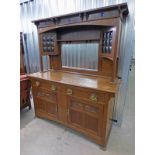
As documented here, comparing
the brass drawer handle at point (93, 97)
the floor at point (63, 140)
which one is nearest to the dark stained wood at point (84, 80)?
the brass drawer handle at point (93, 97)

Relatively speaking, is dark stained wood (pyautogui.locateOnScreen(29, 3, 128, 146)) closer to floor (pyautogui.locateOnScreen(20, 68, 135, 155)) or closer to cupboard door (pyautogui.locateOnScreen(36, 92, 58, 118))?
cupboard door (pyautogui.locateOnScreen(36, 92, 58, 118))

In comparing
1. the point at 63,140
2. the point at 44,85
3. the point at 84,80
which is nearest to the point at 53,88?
the point at 44,85

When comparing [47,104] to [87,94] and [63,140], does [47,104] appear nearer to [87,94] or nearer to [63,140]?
[63,140]

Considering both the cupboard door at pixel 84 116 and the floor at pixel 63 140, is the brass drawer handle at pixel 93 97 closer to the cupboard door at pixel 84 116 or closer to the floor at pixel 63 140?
the cupboard door at pixel 84 116

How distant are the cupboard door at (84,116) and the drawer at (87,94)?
0.07 meters

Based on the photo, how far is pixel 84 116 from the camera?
66.3 inches

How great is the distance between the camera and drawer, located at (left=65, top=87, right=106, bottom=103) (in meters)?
1.46

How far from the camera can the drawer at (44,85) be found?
73.0 inches

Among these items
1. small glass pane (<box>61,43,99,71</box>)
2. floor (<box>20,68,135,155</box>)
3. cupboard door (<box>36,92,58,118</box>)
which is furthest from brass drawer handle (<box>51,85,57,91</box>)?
floor (<box>20,68,135,155</box>)
